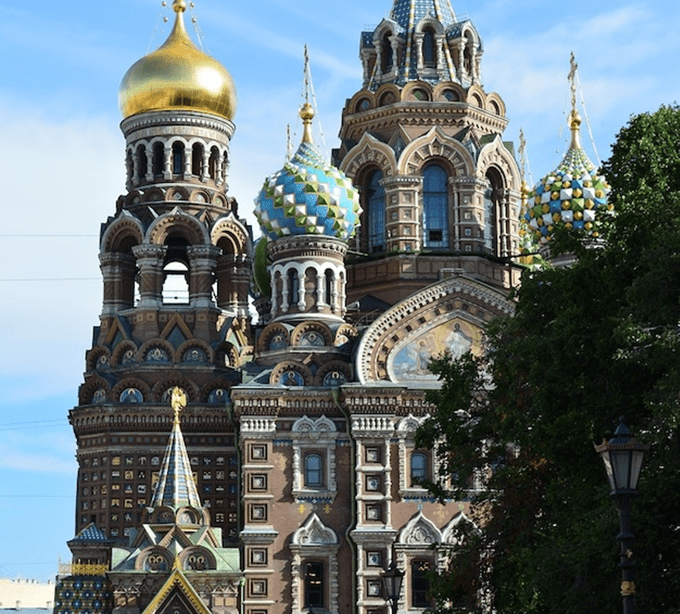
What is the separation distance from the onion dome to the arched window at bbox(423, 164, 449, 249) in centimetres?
274

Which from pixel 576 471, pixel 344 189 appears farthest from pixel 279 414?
pixel 576 471

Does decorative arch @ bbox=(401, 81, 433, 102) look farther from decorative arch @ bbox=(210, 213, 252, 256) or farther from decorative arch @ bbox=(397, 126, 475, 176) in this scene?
decorative arch @ bbox=(210, 213, 252, 256)

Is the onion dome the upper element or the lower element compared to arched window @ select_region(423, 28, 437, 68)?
lower

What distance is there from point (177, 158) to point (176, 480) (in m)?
9.24

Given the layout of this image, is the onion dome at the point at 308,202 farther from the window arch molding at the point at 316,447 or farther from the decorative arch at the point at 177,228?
the window arch molding at the point at 316,447

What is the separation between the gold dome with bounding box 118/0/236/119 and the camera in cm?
3972

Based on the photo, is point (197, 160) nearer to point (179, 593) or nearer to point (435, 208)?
point (435, 208)

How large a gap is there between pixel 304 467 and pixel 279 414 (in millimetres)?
1236

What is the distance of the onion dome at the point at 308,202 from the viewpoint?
35562mm

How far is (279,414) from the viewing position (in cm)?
3422

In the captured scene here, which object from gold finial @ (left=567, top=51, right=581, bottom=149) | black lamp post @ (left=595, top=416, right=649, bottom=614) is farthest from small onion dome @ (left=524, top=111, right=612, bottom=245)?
black lamp post @ (left=595, top=416, right=649, bottom=614)

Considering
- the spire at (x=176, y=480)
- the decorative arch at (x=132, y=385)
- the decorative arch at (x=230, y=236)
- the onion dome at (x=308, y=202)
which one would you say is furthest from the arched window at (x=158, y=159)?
the spire at (x=176, y=480)

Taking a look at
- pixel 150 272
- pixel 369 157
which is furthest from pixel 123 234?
pixel 369 157

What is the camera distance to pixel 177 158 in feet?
132
